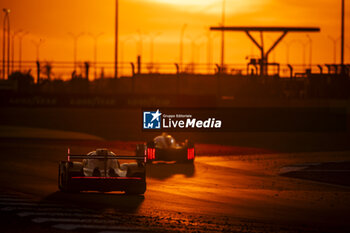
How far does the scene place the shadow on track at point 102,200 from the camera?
730 inches

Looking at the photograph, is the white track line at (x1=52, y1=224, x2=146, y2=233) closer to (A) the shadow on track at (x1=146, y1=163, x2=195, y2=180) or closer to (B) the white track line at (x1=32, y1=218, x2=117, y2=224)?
(B) the white track line at (x1=32, y1=218, x2=117, y2=224)

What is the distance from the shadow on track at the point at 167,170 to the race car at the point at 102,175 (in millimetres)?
5122

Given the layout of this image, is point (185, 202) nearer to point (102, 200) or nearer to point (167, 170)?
point (102, 200)

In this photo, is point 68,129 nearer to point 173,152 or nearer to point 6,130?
point 6,130

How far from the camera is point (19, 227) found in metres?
15.4

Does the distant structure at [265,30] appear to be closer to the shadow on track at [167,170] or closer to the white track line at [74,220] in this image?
the shadow on track at [167,170]

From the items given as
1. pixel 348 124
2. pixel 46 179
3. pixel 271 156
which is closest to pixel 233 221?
pixel 46 179

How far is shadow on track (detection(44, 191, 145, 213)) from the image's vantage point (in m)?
18.5

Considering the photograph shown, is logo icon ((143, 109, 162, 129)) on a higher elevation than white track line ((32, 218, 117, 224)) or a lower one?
higher

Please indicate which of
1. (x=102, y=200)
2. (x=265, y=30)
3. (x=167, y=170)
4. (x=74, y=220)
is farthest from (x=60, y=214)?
(x=265, y=30)

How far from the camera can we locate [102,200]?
2014 cm

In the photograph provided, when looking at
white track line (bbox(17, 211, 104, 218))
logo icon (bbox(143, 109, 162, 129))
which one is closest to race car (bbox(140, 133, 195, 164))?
logo icon (bbox(143, 109, 162, 129))

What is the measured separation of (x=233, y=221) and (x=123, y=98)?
113 ft

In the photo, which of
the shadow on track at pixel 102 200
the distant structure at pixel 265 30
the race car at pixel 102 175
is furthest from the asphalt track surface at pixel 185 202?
the distant structure at pixel 265 30
